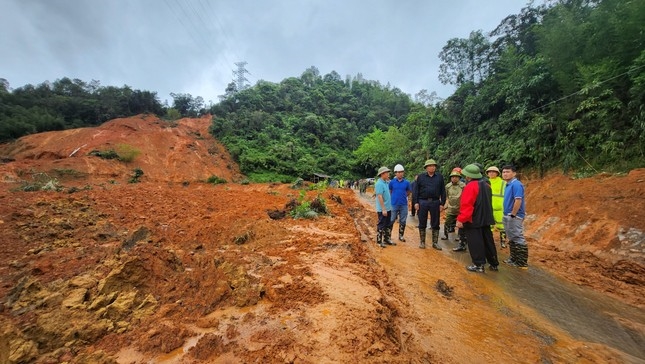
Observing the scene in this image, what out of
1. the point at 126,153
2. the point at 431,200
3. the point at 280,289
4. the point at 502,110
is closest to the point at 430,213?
the point at 431,200

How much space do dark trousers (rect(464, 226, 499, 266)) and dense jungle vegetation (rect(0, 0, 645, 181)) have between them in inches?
230

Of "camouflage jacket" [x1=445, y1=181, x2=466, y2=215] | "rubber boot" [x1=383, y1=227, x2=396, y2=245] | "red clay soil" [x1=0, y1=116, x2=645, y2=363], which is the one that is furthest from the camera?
"camouflage jacket" [x1=445, y1=181, x2=466, y2=215]

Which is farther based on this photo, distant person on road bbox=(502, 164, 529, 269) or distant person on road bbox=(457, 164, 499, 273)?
distant person on road bbox=(502, 164, 529, 269)

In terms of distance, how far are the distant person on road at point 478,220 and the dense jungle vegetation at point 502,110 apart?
5.78m

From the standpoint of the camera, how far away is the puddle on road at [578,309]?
8.77 feet

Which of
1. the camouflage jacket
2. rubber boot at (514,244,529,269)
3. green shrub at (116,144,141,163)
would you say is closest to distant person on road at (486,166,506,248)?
the camouflage jacket

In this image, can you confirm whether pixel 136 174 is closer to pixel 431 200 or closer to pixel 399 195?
pixel 399 195

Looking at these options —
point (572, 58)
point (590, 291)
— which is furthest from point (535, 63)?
point (590, 291)

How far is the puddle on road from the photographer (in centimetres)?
267

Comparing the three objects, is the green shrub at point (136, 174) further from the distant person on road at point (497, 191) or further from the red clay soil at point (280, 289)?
the distant person on road at point (497, 191)

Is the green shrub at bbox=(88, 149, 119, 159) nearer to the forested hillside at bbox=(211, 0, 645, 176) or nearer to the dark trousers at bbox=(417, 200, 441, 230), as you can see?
the forested hillside at bbox=(211, 0, 645, 176)

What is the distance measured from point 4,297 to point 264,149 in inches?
1500

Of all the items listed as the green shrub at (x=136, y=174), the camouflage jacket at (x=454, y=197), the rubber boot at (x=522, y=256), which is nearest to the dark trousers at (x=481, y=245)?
the rubber boot at (x=522, y=256)

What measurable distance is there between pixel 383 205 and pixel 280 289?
3.03m
